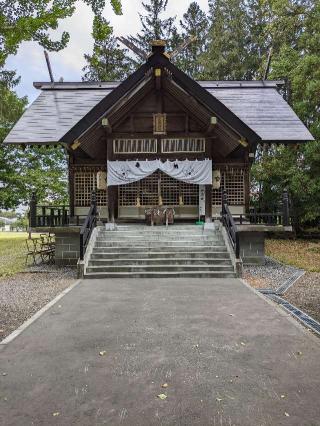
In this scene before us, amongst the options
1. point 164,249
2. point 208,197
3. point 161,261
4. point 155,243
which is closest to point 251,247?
point 208,197

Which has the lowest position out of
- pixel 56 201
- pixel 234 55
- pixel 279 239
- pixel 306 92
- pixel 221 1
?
pixel 279 239

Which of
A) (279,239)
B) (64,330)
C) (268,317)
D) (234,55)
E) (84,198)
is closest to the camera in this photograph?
(64,330)

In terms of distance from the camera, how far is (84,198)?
15062mm

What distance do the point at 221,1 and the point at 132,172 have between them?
26.0 metres

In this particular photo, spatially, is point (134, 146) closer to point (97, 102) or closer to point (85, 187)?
point (85, 187)

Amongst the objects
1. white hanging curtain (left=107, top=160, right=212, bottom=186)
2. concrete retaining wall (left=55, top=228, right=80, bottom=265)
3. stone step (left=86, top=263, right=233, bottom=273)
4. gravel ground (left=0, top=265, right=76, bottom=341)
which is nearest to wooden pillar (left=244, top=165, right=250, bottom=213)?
white hanging curtain (left=107, top=160, right=212, bottom=186)

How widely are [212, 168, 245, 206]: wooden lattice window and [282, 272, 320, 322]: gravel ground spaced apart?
5.53 meters

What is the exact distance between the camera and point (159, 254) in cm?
1046

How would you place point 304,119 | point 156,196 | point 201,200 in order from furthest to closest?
1. point 304,119
2. point 156,196
3. point 201,200

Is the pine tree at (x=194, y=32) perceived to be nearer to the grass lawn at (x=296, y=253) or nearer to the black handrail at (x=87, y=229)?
the grass lawn at (x=296, y=253)

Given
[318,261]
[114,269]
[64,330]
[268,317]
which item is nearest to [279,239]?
[318,261]

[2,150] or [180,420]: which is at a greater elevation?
[2,150]

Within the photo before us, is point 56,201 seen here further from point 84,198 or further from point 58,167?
point 84,198

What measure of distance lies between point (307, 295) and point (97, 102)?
14.7 meters
